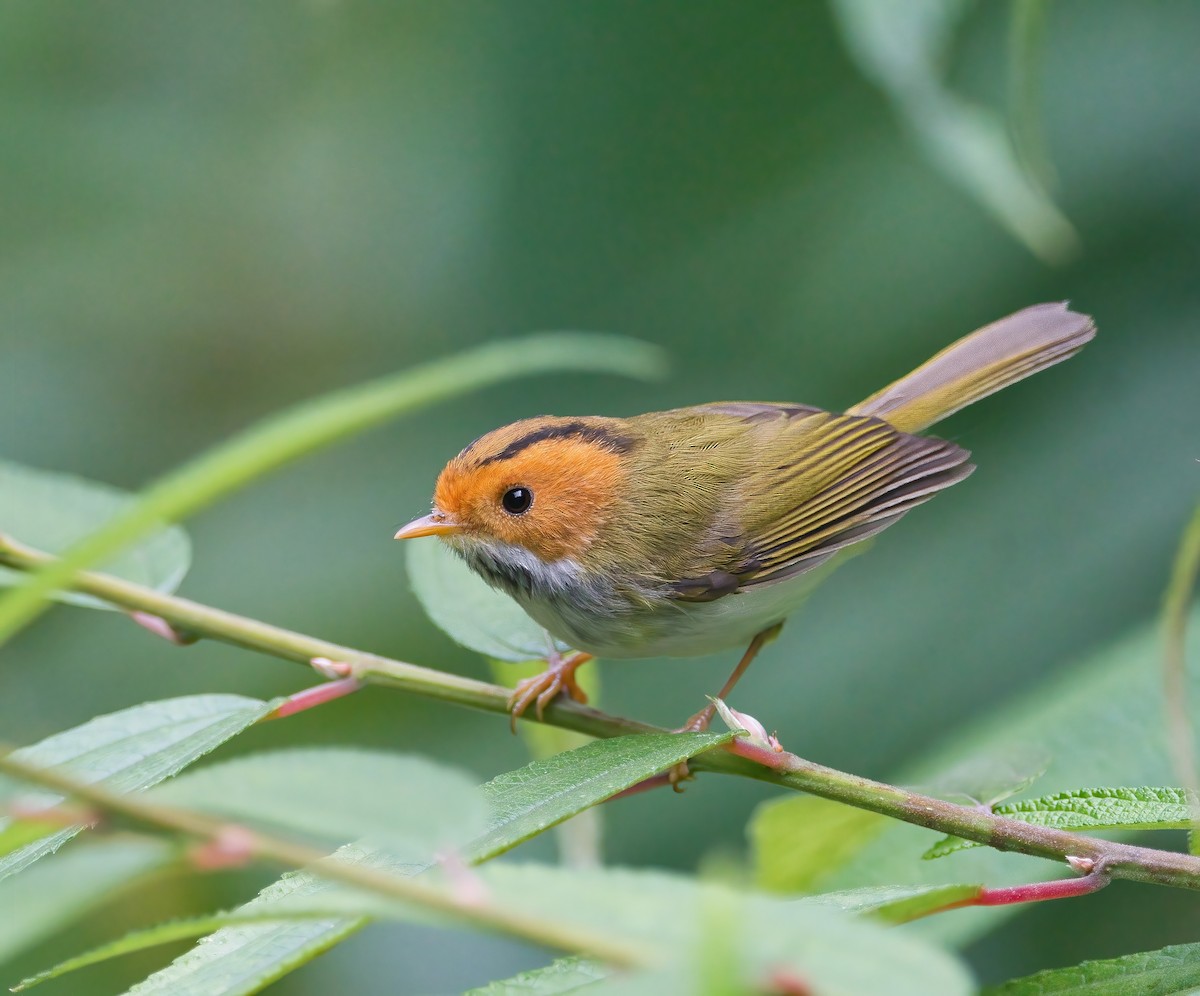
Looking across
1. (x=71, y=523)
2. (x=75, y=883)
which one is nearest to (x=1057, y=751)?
(x=71, y=523)

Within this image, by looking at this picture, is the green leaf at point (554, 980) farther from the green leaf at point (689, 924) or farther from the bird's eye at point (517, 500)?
the bird's eye at point (517, 500)

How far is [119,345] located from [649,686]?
2.63 m

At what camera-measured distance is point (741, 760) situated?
1.50m

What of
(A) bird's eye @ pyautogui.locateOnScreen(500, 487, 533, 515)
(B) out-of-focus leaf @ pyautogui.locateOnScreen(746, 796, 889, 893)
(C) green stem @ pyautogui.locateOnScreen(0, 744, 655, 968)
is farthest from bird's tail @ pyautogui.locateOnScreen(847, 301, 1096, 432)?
(C) green stem @ pyautogui.locateOnScreen(0, 744, 655, 968)

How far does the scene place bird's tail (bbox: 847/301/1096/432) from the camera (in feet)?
9.32

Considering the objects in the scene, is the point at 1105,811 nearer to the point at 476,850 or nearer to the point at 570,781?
the point at 570,781

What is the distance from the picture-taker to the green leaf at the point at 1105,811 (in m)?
1.35

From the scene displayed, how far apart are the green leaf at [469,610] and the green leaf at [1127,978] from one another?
3.03ft

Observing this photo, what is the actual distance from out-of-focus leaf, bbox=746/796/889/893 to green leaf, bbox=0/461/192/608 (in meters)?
0.92

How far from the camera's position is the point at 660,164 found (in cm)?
417

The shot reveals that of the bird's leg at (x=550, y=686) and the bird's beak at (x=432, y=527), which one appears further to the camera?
the bird's beak at (x=432, y=527)

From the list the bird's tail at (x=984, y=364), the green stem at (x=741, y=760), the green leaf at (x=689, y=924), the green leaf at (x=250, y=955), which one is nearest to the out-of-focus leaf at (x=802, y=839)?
the green stem at (x=741, y=760)

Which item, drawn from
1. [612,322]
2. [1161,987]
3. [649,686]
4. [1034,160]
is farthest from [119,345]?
[1161,987]

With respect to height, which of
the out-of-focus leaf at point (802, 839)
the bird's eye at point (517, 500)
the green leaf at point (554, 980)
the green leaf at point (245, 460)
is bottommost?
the green leaf at point (554, 980)
